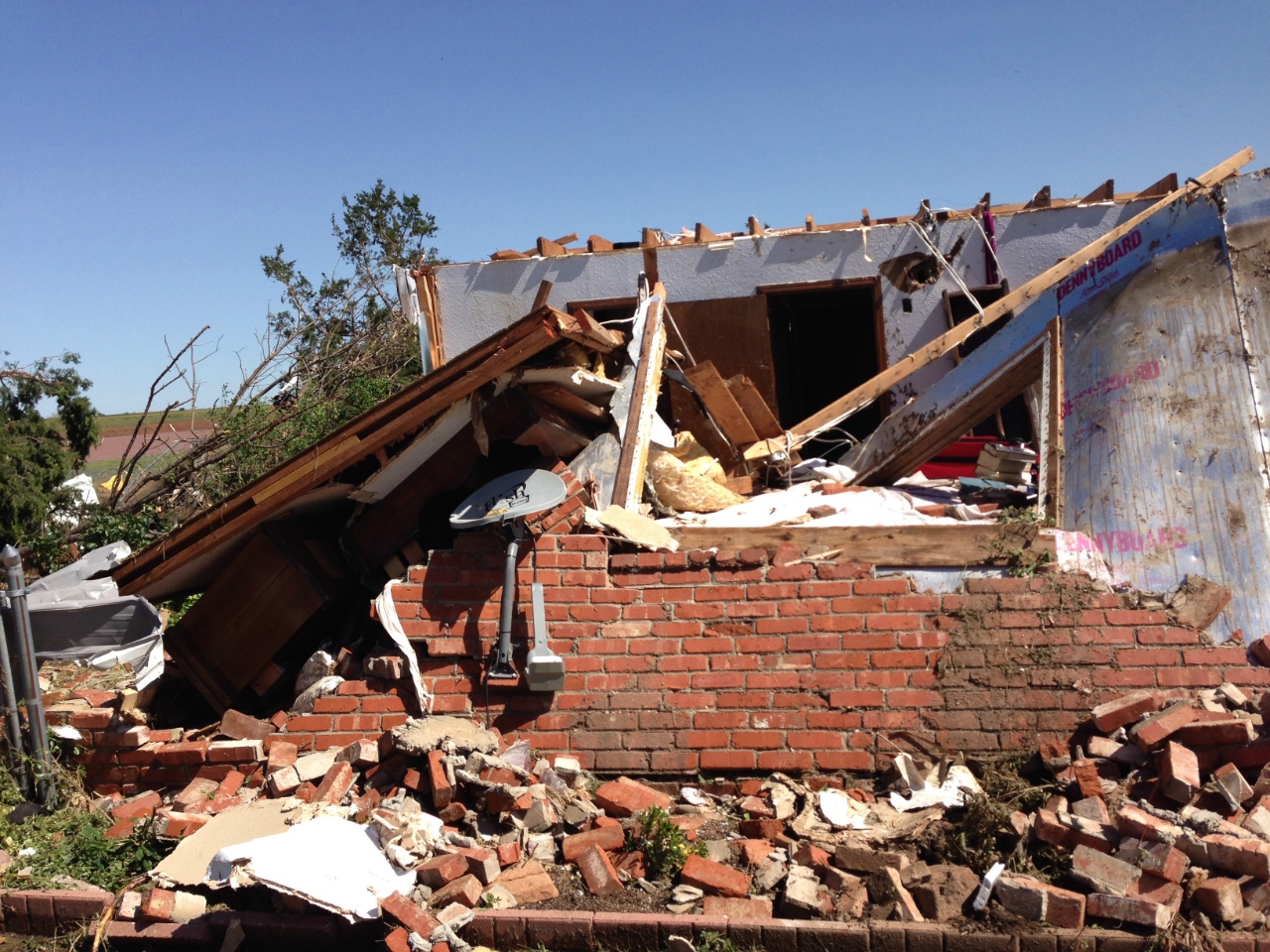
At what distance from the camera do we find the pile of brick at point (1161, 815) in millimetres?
3232

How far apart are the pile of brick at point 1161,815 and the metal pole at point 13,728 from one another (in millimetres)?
4521

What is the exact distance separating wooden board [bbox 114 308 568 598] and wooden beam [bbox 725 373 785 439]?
116 inches

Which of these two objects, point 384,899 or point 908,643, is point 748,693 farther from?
point 384,899

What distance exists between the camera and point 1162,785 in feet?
11.9

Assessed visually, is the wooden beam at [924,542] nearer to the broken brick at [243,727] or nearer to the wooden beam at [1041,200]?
the broken brick at [243,727]

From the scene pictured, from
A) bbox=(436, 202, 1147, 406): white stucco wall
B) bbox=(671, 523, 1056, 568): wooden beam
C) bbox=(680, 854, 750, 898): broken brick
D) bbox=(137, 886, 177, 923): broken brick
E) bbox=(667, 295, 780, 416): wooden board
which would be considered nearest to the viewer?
bbox=(680, 854, 750, 898): broken brick

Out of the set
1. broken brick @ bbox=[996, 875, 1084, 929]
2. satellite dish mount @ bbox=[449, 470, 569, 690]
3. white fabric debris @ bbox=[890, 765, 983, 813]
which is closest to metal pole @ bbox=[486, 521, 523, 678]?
satellite dish mount @ bbox=[449, 470, 569, 690]

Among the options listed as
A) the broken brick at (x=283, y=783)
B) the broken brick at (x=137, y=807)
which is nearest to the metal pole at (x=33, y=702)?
the broken brick at (x=137, y=807)

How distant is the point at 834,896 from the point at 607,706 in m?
1.38

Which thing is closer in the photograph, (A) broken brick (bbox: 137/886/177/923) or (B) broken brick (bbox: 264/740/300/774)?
(A) broken brick (bbox: 137/886/177/923)

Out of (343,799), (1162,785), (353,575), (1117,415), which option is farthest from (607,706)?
(1117,415)

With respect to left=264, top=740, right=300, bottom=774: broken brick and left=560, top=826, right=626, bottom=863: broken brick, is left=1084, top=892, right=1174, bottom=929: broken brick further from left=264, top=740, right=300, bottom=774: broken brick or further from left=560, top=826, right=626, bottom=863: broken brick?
left=264, top=740, right=300, bottom=774: broken brick

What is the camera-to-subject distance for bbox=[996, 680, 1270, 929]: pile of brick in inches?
127

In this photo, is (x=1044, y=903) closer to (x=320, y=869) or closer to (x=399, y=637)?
(x=320, y=869)
